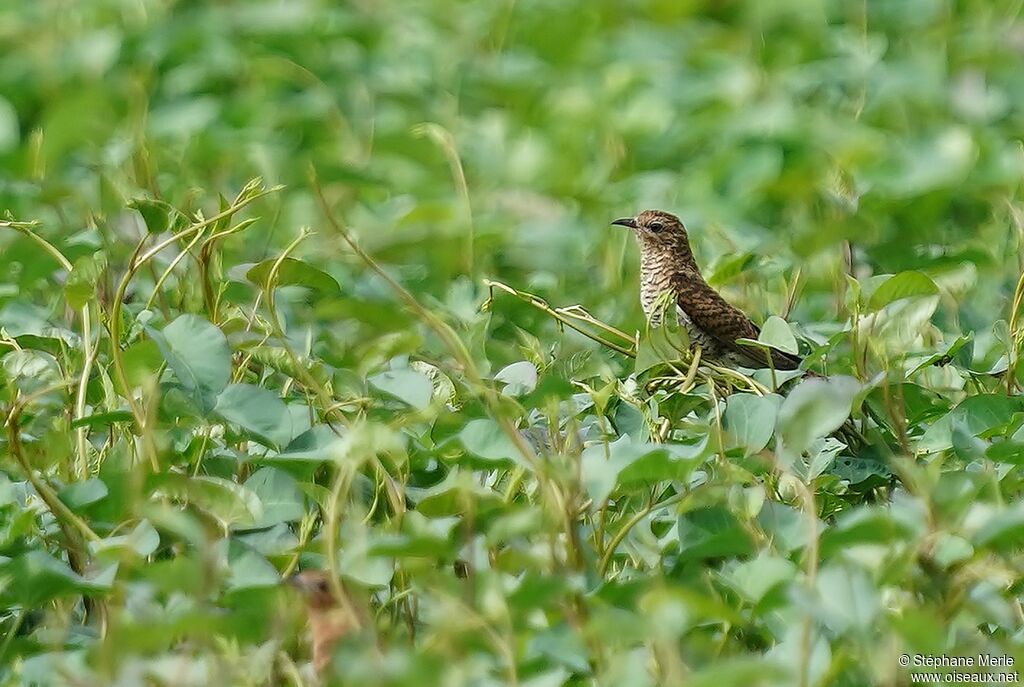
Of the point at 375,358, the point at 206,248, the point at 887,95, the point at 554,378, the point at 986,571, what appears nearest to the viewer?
the point at 986,571

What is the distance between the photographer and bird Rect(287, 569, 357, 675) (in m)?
2.61

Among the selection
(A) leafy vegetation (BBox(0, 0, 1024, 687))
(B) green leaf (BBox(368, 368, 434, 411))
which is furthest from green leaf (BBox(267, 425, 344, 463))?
(B) green leaf (BBox(368, 368, 434, 411))

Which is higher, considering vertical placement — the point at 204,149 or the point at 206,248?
the point at 206,248

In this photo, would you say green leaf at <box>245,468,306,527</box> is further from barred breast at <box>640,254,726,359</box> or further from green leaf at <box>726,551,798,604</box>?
barred breast at <box>640,254,726,359</box>

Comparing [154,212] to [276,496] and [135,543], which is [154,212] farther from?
[135,543]

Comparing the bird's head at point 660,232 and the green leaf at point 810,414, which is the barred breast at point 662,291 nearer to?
the bird's head at point 660,232

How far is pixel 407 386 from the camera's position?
10.4 ft

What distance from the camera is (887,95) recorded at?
6754 millimetres

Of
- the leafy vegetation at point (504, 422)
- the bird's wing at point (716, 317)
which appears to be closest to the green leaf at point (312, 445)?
Result: the leafy vegetation at point (504, 422)

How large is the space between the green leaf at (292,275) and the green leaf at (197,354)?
0.14 meters

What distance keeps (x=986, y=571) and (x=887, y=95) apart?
14.5 ft

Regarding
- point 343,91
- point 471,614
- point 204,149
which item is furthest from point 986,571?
point 343,91

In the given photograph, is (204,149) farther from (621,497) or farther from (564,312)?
(621,497)

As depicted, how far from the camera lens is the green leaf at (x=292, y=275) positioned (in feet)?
10.7
